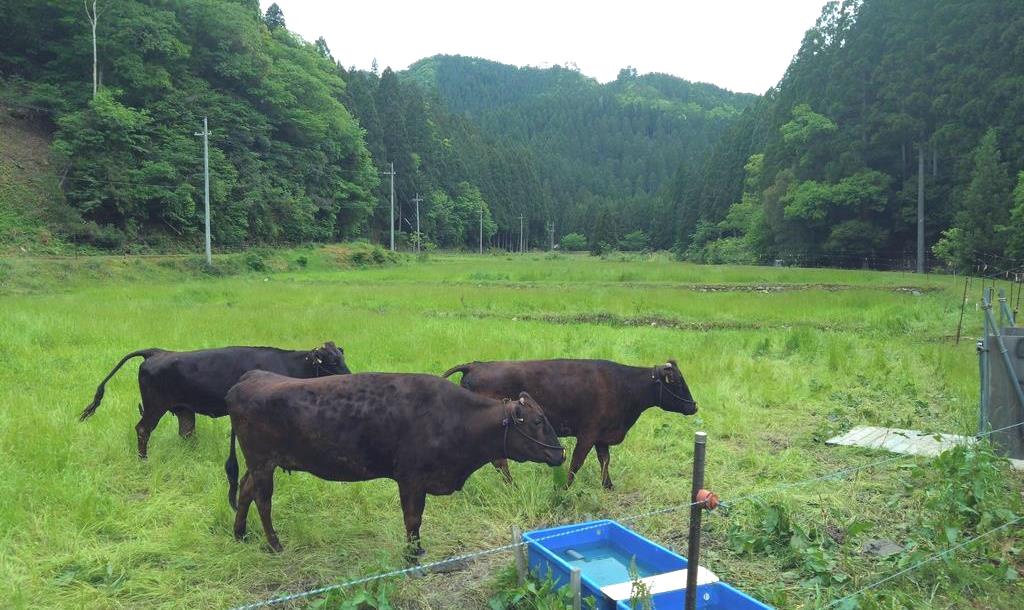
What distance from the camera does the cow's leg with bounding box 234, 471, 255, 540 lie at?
5266mm

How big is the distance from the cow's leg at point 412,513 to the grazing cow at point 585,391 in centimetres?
164

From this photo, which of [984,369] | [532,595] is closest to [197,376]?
[532,595]

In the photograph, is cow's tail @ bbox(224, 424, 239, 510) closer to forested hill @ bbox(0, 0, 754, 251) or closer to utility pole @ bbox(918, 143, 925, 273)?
forested hill @ bbox(0, 0, 754, 251)

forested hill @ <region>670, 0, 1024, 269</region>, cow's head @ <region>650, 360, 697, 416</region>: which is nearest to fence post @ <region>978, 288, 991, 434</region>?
cow's head @ <region>650, 360, 697, 416</region>

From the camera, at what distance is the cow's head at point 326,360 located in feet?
24.6

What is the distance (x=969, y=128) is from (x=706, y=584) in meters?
49.0

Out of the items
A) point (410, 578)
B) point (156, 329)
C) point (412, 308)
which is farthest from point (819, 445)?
point (412, 308)

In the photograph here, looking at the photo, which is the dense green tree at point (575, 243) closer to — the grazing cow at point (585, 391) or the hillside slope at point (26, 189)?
the hillside slope at point (26, 189)

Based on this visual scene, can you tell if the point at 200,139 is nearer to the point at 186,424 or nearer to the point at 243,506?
the point at 186,424

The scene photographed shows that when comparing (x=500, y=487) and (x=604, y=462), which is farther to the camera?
(x=604, y=462)

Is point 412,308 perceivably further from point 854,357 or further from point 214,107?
point 214,107

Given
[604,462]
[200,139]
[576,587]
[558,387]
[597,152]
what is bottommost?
[604,462]

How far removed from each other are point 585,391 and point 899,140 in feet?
165

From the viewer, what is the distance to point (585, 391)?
6828mm
